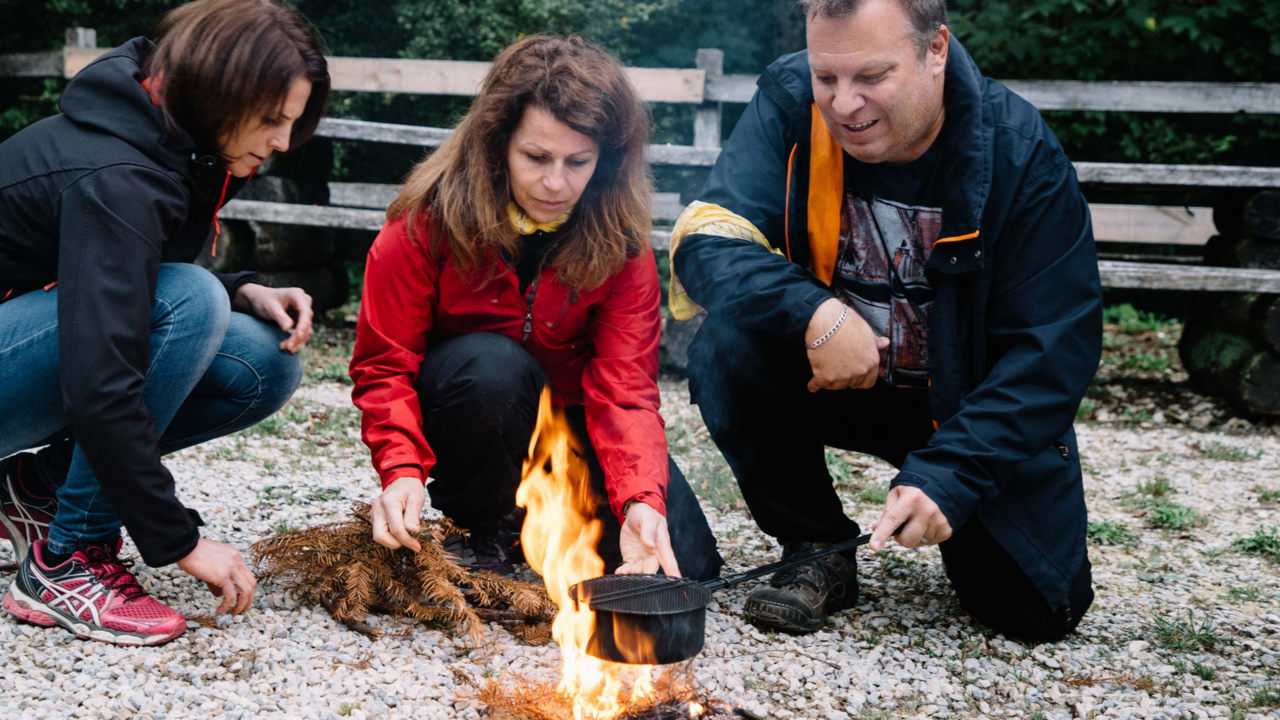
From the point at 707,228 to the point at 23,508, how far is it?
199 centimetres

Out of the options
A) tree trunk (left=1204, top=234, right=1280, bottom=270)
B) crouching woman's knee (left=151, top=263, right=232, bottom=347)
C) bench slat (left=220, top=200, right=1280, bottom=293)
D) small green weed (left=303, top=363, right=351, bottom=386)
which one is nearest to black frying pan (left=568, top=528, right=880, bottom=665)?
crouching woman's knee (left=151, top=263, right=232, bottom=347)

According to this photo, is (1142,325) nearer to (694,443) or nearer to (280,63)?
(694,443)

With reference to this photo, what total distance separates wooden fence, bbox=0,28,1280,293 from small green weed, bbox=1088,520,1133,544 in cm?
271

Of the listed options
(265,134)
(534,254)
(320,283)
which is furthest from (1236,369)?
(320,283)

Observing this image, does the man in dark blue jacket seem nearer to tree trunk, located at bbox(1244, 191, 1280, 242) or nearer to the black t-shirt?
the black t-shirt

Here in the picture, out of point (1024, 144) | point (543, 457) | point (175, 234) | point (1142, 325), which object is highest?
point (1024, 144)

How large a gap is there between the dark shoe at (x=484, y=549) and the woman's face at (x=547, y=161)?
0.95 metres

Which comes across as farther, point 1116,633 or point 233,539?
point 233,539

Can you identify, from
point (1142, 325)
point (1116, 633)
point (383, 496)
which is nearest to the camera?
point (383, 496)

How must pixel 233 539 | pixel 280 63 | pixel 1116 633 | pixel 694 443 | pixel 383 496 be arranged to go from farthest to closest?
1. pixel 694 443
2. pixel 233 539
3. pixel 1116 633
4. pixel 383 496
5. pixel 280 63

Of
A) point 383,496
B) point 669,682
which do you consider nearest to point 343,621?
point 383,496

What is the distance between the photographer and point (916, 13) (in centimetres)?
246

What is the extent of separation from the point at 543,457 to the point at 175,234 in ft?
3.76

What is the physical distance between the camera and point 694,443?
4938mm
